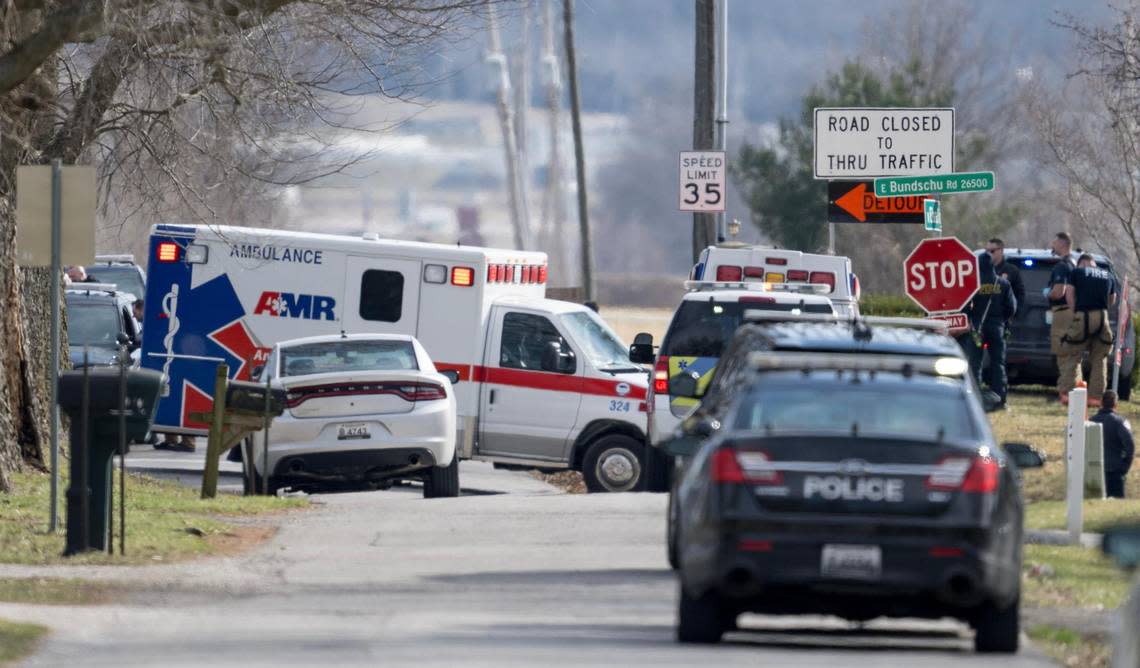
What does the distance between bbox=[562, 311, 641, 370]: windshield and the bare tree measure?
134 inches

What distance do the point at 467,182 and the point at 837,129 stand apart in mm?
118065

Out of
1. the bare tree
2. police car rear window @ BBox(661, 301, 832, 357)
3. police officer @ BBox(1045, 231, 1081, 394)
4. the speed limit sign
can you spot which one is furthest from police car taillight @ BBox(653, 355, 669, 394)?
police officer @ BBox(1045, 231, 1081, 394)

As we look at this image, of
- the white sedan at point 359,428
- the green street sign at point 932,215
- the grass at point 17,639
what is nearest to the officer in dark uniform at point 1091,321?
the green street sign at point 932,215

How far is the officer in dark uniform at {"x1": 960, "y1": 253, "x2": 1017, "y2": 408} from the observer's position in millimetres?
22328

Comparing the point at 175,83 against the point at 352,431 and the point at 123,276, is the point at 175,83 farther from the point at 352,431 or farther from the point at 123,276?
the point at 123,276

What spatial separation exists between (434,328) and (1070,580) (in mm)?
10153

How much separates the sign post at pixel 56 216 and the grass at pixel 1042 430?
8.42 metres

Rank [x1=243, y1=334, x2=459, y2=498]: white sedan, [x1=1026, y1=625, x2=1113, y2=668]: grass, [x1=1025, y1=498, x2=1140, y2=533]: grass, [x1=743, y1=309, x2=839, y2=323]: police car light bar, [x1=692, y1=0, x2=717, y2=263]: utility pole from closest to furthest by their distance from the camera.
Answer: [x1=1026, y1=625, x2=1113, y2=668]: grass < [x1=743, y1=309, x2=839, y2=323]: police car light bar < [x1=1025, y1=498, x2=1140, y2=533]: grass < [x1=243, y1=334, x2=459, y2=498]: white sedan < [x1=692, y1=0, x2=717, y2=263]: utility pole

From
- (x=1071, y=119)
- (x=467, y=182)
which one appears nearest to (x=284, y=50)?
(x=1071, y=119)

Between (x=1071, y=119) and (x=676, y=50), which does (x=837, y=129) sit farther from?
(x=676, y=50)

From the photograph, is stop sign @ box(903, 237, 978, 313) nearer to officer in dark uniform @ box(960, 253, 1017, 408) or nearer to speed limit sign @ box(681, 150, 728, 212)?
officer in dark uniform @ box(960, 253, 1017, 408)

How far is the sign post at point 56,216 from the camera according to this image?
1295cm

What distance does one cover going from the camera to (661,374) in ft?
56.0

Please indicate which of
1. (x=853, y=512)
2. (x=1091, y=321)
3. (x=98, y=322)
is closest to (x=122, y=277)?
(x=98, y=322)
